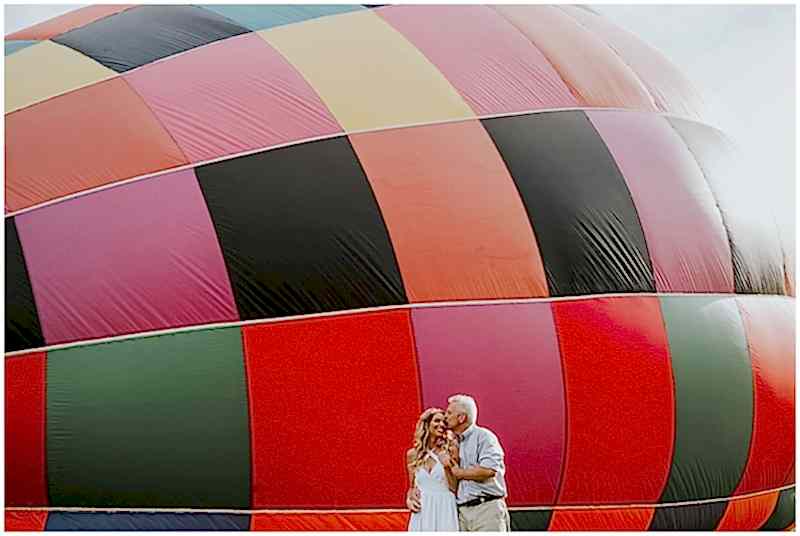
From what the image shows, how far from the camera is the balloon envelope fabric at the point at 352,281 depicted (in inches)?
143

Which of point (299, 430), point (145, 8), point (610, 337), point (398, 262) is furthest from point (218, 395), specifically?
point (145, 8)

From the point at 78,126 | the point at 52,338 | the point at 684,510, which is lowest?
the point at 684,510

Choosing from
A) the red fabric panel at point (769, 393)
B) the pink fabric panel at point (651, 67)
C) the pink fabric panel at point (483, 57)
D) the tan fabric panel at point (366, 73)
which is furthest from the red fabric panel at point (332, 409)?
the pink fabric panel at point (651, 67)

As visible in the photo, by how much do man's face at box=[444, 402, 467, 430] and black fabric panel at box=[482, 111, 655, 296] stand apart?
24.8 inches

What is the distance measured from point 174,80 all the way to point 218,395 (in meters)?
1.03

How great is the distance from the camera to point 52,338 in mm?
3602

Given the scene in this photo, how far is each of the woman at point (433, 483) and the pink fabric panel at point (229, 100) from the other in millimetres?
1037

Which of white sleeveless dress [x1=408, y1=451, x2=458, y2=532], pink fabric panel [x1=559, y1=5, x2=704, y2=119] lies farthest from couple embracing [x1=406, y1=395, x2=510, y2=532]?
pink fabric panel [x1=559, y1=5, x2=704, y2=119]

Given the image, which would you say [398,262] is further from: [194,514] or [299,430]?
[194,514]

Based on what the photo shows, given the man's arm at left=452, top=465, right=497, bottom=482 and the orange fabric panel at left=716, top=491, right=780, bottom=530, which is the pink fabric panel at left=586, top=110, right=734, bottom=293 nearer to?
the orange fabric panel at left=716, top=491, right=780, bottom=530

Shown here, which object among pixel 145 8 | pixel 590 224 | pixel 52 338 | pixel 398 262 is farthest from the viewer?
pixel 145 8

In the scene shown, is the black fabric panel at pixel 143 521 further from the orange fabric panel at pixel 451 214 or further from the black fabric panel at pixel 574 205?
the black fabric panel at pixel 574 205

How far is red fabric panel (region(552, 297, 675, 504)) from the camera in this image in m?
4.04

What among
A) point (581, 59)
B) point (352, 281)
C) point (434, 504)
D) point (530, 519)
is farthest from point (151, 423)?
point (581, 59)
